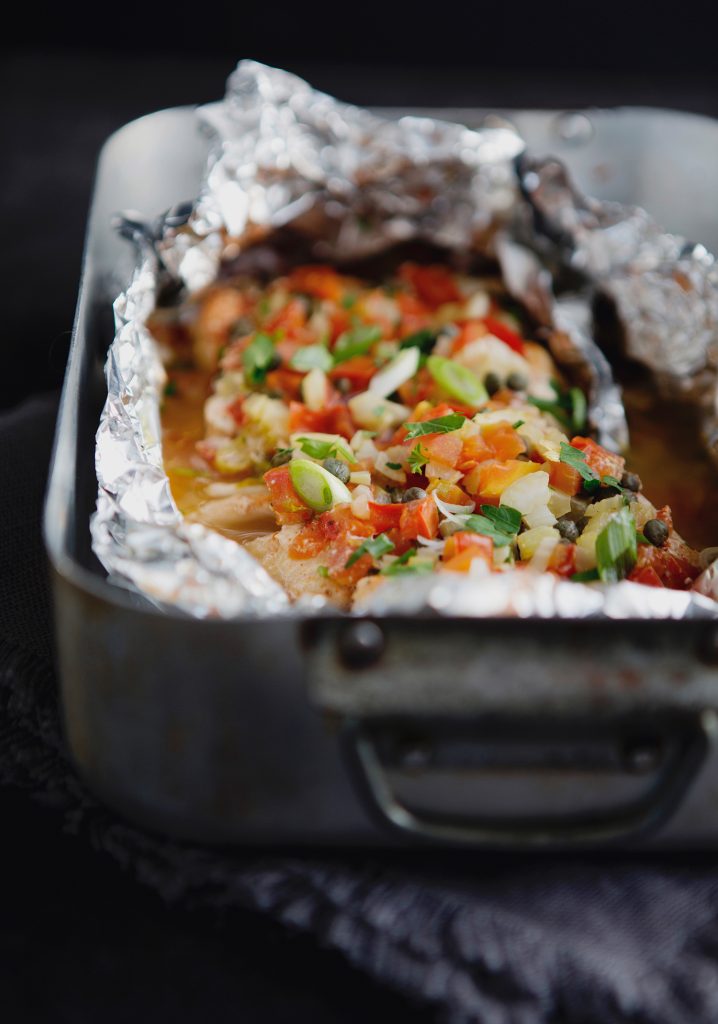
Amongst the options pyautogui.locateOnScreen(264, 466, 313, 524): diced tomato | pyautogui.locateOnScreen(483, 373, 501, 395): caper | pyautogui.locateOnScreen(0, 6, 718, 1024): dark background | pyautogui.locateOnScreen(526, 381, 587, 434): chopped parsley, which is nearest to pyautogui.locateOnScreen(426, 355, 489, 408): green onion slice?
pyautogui.locateOnScreen(483, 373, 501, 395): caper

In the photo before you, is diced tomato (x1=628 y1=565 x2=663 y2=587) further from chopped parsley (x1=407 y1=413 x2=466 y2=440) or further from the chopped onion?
the chopped onion

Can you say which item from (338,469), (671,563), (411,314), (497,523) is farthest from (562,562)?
(411,314)

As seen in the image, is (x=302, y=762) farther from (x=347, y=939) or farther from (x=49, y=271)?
(x=49, y=271)

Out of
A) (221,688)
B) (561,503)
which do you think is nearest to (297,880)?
(221,688)

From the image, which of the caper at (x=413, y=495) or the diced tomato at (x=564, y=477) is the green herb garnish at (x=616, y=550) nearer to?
the diced tomato at (x=564, y=477)

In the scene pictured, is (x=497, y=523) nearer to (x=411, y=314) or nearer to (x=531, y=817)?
(x=531, y=817)

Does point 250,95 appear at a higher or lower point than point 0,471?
higher

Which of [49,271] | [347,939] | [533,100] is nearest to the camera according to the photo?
[347,939]
